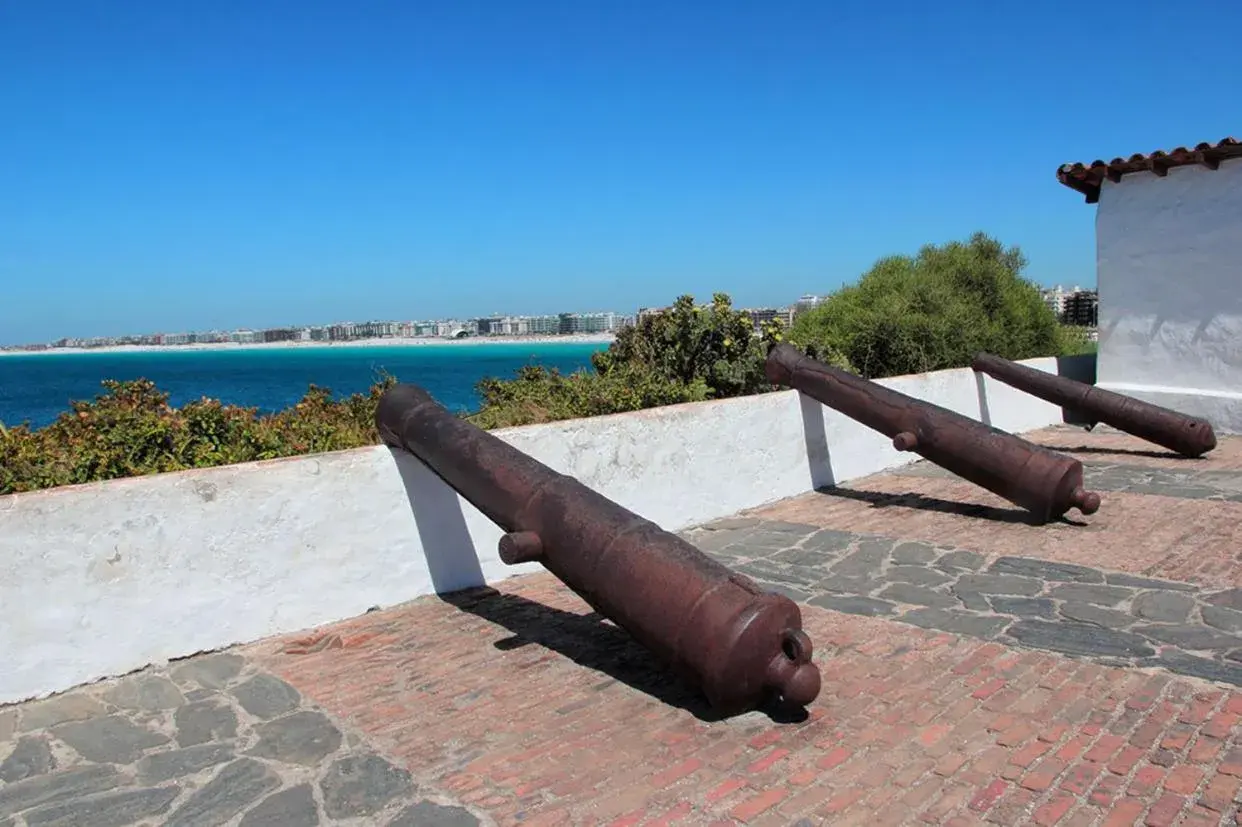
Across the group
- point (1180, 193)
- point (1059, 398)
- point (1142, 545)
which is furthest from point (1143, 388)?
point (1142, 545)

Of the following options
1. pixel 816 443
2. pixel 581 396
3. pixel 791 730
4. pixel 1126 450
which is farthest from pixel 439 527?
pixel 1126 450

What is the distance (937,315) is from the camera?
50.9ft

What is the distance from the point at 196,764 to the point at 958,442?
5726 mm

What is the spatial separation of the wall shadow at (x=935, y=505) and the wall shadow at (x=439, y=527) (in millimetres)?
3742

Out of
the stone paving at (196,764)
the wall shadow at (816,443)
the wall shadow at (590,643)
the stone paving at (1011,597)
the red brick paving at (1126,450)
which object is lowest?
the red brick paving at (1126,450)

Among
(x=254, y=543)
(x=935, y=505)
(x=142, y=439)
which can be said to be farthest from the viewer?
(x=935, y=505)

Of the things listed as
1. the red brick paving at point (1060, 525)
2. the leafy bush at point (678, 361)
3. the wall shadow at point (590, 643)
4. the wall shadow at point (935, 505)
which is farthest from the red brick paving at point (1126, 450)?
the wall shadow at point (590, 643)

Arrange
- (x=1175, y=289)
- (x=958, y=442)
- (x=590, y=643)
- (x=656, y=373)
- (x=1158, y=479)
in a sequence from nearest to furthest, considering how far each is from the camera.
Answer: (x=590, y=643)
(x=958, y=442)
(x=1158, y=479)
(x=656, y=373)
(x=1175, y=289)

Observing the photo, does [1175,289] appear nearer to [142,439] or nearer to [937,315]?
[937,315]

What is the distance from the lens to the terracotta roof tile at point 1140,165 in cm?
1101

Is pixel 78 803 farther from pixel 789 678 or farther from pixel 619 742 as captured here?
pixel 789 678

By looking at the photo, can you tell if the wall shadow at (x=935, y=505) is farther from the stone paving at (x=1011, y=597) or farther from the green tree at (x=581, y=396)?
the green tree at (x=581, y=396)

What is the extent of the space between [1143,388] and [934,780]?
37.3 feet

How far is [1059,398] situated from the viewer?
9.83 meters
